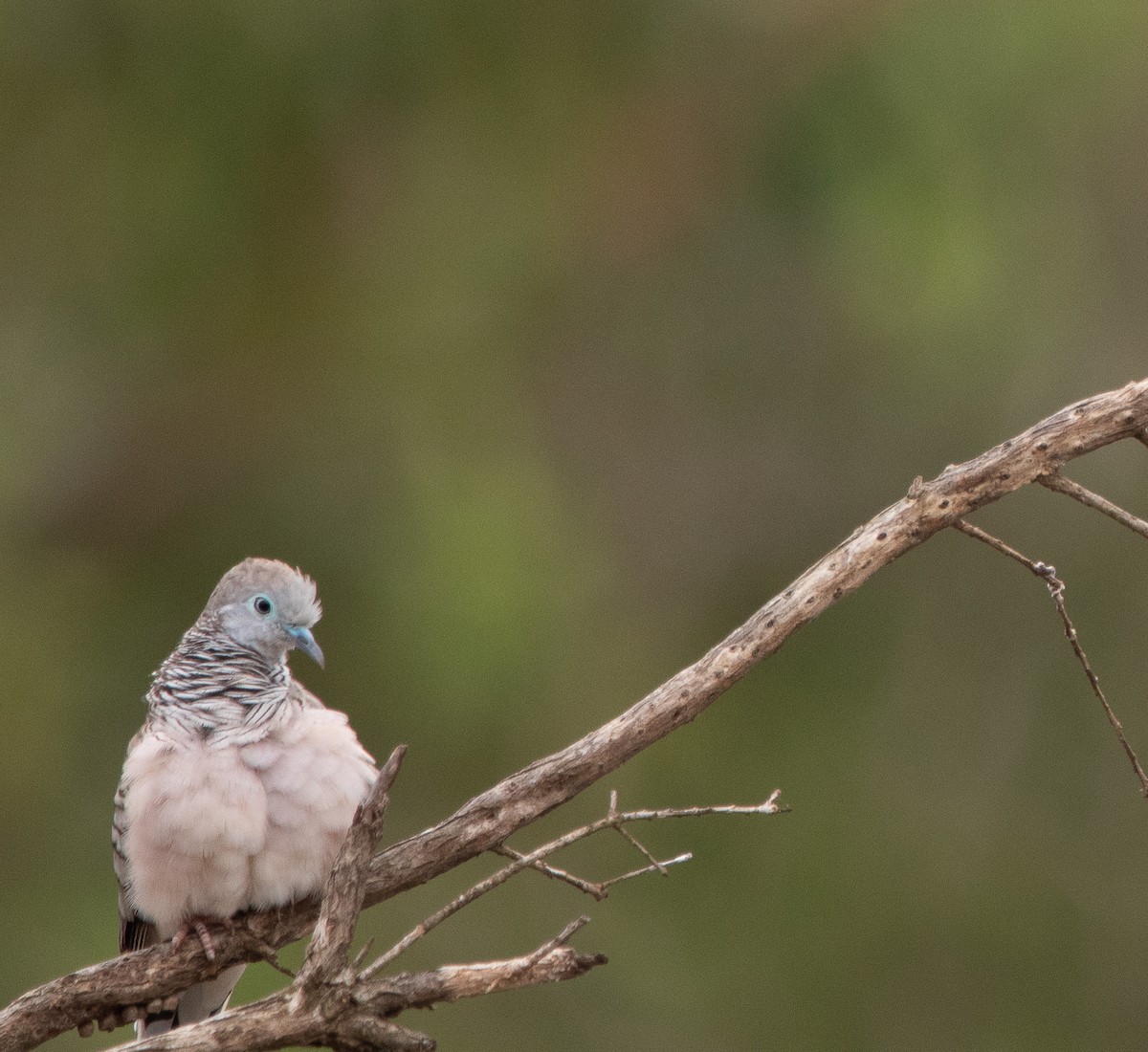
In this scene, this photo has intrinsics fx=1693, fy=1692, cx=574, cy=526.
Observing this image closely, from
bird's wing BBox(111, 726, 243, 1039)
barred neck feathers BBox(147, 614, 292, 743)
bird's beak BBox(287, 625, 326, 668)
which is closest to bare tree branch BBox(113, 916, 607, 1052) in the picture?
bird's wing BBox(111, 726, 243, 1039)

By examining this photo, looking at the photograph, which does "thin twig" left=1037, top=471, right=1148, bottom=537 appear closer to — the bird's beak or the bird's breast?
the bird's breast

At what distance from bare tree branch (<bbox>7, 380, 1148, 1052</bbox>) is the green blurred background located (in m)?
5.00

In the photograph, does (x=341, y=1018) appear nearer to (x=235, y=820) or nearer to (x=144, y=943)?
(x=235, y=820)

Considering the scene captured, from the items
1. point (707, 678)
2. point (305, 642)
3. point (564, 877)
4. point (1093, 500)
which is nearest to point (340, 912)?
point (564, 877)

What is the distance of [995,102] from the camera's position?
8.46m

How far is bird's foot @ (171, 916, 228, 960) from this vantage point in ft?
11.3

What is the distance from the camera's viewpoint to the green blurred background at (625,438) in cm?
828

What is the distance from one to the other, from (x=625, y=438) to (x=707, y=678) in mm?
5999

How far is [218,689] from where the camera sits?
3.77 meters

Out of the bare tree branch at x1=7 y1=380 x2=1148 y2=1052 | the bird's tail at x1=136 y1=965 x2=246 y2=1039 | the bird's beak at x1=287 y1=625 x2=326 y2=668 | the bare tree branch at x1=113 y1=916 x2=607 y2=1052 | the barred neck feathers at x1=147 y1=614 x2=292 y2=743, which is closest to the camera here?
the bare tree branch at x1=113 y1=916 x2=607 y2=1052

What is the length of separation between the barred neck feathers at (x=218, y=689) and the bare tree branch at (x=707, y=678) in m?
0.58

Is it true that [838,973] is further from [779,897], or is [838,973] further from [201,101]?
[201,101]

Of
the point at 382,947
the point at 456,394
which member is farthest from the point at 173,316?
the point at 382,947

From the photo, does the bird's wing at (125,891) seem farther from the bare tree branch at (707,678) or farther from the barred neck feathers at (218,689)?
the bare tree branch at (707,678)
